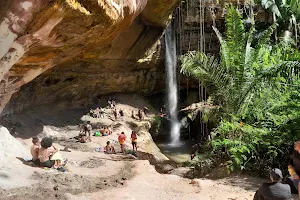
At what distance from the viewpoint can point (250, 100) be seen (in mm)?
9211

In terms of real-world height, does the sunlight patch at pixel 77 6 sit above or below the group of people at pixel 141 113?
above

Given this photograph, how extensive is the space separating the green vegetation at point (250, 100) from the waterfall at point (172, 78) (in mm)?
10332

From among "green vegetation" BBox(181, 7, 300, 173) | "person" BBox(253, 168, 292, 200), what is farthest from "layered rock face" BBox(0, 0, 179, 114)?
"person" BBox(253, 168, 292, 200)

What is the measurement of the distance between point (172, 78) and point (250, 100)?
12.7m

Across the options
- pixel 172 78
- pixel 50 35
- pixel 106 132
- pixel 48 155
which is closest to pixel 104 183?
pixel 48 155

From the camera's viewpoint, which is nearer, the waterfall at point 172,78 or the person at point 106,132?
the person at point 106,132

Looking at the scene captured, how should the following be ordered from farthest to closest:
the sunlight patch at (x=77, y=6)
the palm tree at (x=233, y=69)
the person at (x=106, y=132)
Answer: the person at (x=106, y=132) < the palm tree at (x=233, y=69) < the sunlight patch at (x=77, y=6)

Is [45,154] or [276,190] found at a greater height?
[276,190]

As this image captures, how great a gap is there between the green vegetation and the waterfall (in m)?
10.3

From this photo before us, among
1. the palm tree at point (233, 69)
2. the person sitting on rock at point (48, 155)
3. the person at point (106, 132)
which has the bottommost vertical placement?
the person at point (106, 132)

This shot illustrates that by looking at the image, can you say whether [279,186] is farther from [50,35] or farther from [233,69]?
[233,69]

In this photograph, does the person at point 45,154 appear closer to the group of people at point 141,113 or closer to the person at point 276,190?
the person at point 276,190

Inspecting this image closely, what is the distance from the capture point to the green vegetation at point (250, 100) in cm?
816

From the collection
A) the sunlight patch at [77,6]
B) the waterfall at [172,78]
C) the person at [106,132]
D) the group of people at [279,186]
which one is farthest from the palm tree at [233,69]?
the waterfall at [172,78]
